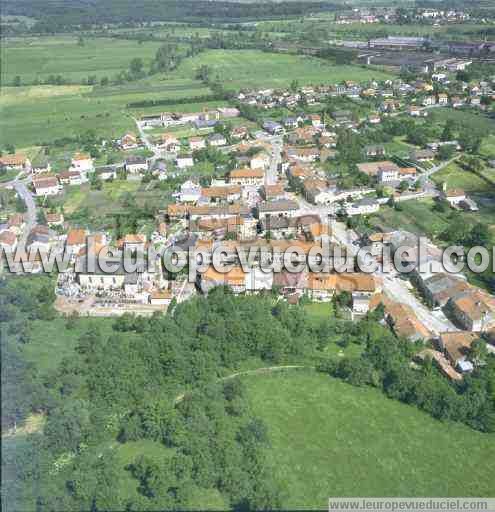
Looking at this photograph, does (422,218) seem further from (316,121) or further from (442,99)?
(442,99)

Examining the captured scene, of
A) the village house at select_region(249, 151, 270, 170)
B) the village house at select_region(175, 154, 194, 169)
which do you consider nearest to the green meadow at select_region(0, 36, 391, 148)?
the village house at select_region(175, 154, 194, 169)

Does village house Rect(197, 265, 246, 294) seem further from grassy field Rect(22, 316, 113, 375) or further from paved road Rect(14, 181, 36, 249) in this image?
paved road Rect(14, 181, 36, 249)

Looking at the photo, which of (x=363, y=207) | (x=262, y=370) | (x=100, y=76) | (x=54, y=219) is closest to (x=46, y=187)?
(x=54, y=219)

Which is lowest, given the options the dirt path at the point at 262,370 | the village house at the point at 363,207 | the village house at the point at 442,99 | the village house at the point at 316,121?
the dirt path at the point at 262,370

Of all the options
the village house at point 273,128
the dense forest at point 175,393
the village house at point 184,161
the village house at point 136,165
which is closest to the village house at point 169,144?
the village house at point 184,161

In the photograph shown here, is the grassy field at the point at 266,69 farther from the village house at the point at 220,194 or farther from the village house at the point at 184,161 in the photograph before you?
the village house at the point at 220,194
